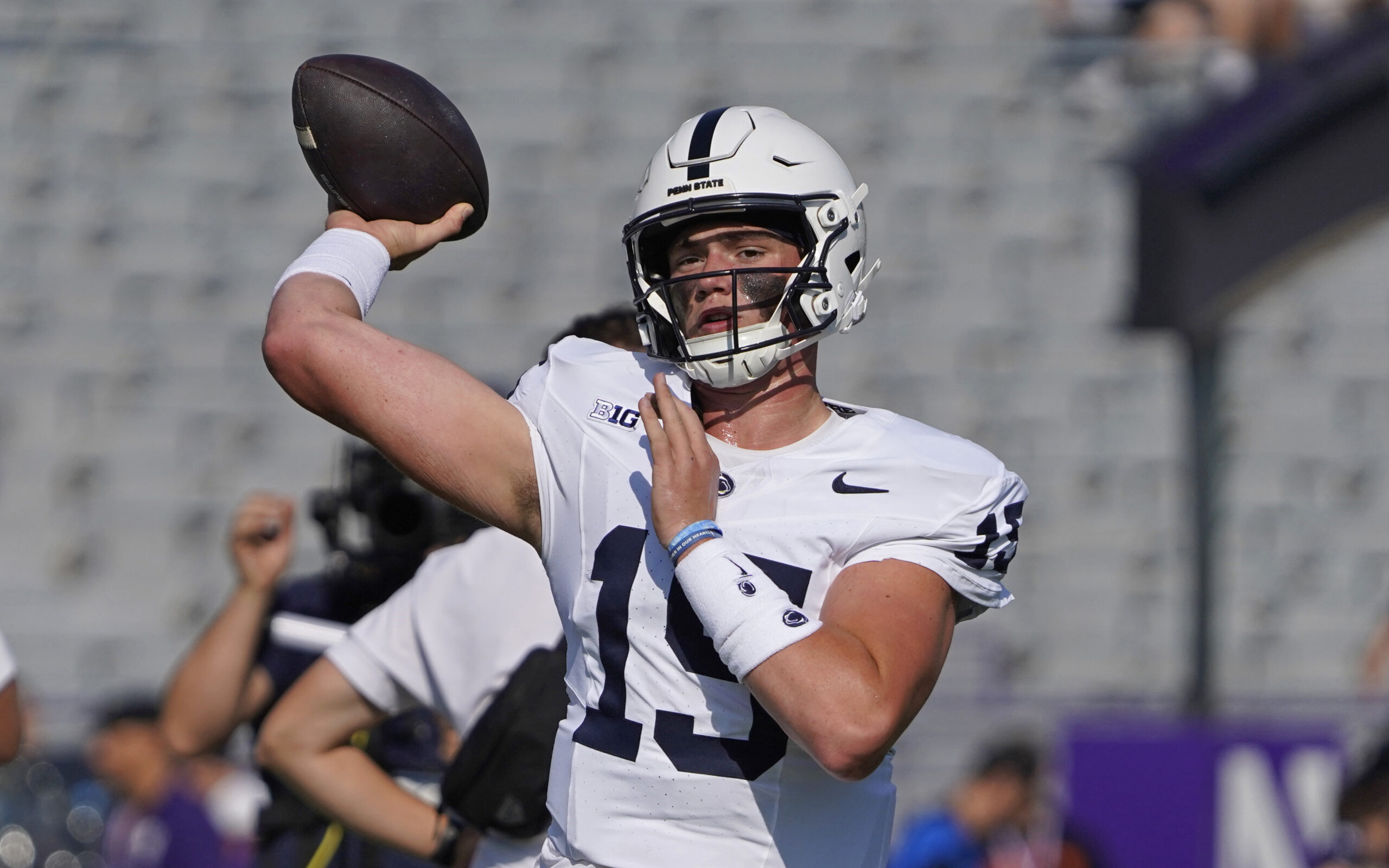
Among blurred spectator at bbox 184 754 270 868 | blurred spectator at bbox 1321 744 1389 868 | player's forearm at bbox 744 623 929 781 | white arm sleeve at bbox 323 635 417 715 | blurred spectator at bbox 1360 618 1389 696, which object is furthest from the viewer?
blurred spectator at bbox 1360 618 1389 696

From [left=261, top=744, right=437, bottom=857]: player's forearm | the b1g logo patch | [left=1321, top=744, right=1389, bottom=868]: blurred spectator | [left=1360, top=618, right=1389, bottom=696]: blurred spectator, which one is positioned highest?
the b1g logo patch

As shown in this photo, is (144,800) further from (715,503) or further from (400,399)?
(715,503)

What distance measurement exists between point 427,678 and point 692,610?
1.03 metres

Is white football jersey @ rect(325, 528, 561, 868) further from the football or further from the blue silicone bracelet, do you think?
the blue silicone bracelet

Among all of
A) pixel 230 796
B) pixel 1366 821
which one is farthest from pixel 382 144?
pixel 230 796

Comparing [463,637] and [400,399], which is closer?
[400,399]

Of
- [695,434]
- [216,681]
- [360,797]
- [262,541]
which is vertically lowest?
[360,797]

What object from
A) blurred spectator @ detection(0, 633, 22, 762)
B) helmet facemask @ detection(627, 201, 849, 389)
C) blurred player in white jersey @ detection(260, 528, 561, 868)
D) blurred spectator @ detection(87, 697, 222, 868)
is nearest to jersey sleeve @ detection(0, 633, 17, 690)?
blurred spectator @ detection(0, 633, 22, 762)

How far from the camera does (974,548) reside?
2.11m

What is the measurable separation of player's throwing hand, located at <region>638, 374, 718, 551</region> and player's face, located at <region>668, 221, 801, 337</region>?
0.16 metres

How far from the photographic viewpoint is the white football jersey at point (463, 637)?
2877 millimetres

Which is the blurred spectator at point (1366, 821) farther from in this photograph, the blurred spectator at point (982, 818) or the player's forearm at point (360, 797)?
the player's forearm at point (360, 797)

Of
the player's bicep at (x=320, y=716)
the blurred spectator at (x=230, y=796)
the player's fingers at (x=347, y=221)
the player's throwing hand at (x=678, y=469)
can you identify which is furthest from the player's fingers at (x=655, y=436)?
the blurred spectator at (x=230, y=796)

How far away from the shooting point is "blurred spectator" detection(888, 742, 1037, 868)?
627 cm
